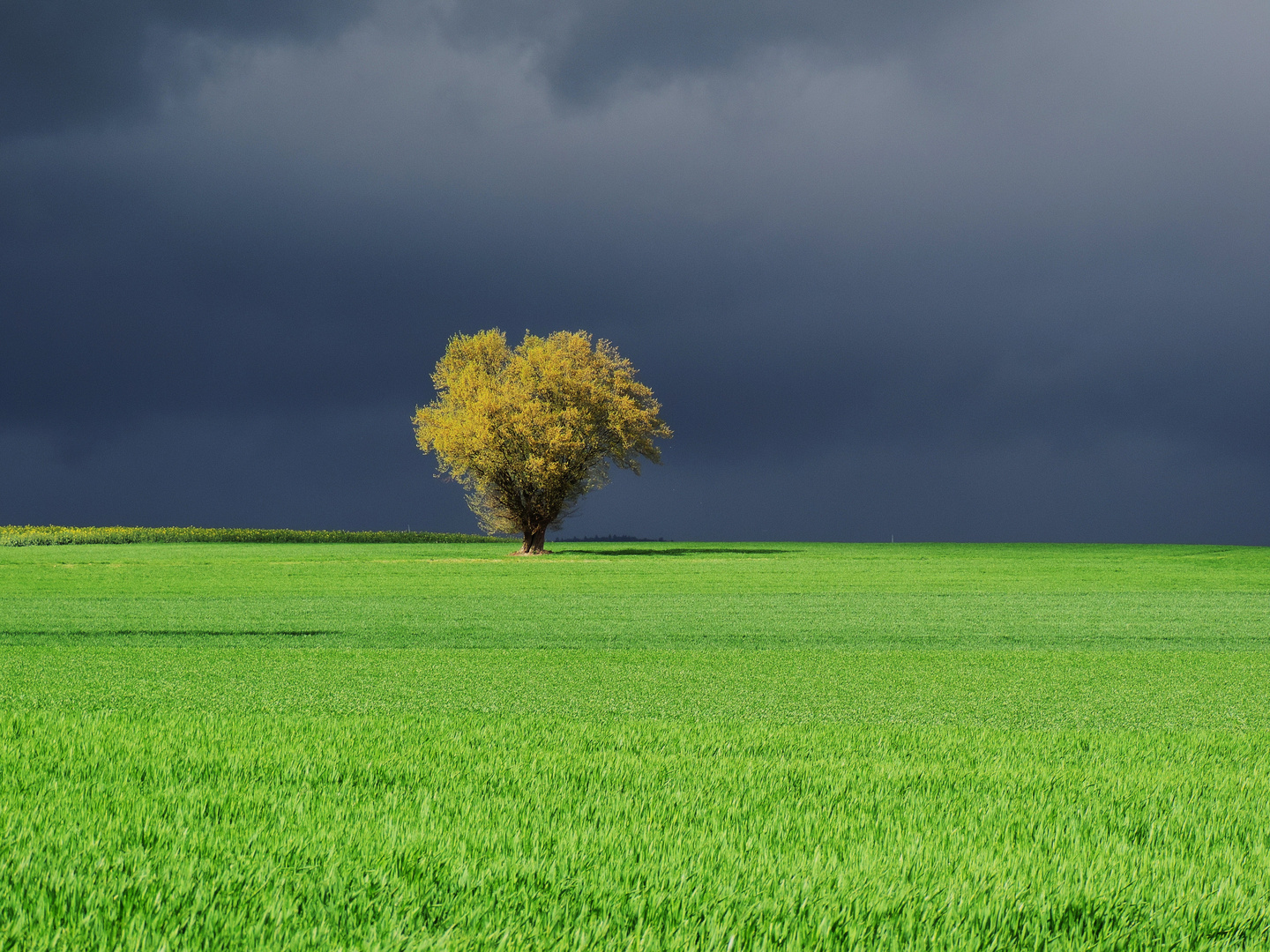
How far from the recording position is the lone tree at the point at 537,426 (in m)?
48.3

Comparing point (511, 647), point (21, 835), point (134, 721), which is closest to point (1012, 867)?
point (21, 835)

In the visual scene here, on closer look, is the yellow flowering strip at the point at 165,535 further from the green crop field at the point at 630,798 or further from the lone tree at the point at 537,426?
the green crop field at the point at 630,798

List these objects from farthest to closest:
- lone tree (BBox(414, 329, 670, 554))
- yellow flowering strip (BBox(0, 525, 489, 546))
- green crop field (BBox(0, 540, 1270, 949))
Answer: yellow flowering strip (BBox(0, 525, 489, 546)) < lone tree (BBox(414, 329, 670, 554)) < green crop field (BBox(0, 540, 1270, 949))

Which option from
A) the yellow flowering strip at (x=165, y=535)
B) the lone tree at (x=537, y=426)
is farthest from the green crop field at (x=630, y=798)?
the yellow flowering strip at (x=165, y=535)

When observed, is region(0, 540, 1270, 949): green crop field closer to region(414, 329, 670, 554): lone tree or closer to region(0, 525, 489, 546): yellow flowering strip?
region(414, 329, 670, 554): lone tree

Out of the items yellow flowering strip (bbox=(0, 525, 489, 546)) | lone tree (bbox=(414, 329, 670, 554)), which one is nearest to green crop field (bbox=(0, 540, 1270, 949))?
lone tree (bbox=(414, 329, 670, 554))

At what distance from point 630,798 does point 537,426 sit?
44312mm

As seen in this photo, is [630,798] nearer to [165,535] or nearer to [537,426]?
[537,426]

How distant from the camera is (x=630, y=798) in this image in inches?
177

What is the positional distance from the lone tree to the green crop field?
35.4 metres

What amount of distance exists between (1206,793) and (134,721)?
263 inches

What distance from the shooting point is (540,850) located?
11.7ft

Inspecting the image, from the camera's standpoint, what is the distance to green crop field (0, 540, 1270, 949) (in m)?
2.94

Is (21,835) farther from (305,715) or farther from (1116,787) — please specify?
(1116,787)
